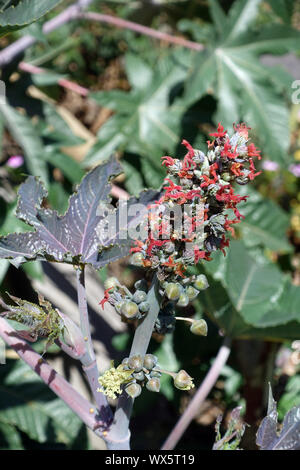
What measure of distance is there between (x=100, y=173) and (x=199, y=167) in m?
0.28

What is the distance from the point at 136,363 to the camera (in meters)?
0.63

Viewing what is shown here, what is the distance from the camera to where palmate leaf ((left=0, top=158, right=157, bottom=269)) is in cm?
73

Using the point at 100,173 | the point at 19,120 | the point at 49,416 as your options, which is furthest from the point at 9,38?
the point at 49,416

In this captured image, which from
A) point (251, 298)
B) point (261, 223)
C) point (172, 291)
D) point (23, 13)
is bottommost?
point (261, 223)

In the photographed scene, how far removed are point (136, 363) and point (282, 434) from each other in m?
0.28

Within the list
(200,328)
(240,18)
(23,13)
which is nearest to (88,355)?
(200,328)

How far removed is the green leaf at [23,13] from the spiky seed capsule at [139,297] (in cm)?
45

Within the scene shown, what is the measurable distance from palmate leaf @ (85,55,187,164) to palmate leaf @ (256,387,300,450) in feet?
3.81

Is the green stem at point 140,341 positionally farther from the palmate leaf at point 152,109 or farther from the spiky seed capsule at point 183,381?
the palmate leaf at point 152,109

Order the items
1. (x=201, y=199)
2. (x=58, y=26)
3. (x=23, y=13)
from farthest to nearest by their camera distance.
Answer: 1. (x=58, y=26)
2. (x=23, y=13)
3. (x=201, y=199)

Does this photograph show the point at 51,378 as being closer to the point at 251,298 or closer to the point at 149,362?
the point at 149,362

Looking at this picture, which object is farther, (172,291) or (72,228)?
(72,228)

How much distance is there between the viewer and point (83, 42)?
3.01 metres
